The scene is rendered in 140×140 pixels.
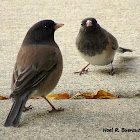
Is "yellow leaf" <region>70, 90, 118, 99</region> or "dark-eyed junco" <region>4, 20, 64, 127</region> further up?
"dark-eyed junco" <region>4, 20, 64, 127</region>

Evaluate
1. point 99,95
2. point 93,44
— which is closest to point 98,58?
point 93,44

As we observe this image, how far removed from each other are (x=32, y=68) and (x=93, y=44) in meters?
1.28

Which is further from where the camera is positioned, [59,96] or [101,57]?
[101,57]

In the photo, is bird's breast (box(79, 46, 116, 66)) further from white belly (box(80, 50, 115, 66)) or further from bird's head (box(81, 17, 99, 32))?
bird's head (box(81, 17, 99, 32))

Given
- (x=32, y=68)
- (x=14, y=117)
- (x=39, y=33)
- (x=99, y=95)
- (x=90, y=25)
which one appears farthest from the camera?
(x=90, y=25)

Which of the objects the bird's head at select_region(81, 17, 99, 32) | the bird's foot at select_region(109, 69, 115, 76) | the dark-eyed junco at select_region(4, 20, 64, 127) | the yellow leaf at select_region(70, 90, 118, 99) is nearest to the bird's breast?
the bird's foot at select_region(109, 69, 115, 76)

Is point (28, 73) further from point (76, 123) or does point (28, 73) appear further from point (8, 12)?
point (8, 12)

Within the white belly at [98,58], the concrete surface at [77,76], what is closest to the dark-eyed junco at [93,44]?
the white belly at [98,58]

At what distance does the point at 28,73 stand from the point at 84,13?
10.3 feet

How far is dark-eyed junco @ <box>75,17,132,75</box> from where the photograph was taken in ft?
12.6

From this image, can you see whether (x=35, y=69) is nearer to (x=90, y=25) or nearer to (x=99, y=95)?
(x=99, y=95)

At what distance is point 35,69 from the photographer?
2693 mm

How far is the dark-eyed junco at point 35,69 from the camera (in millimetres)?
2557

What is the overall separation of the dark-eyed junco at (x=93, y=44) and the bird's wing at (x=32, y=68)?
96cm
